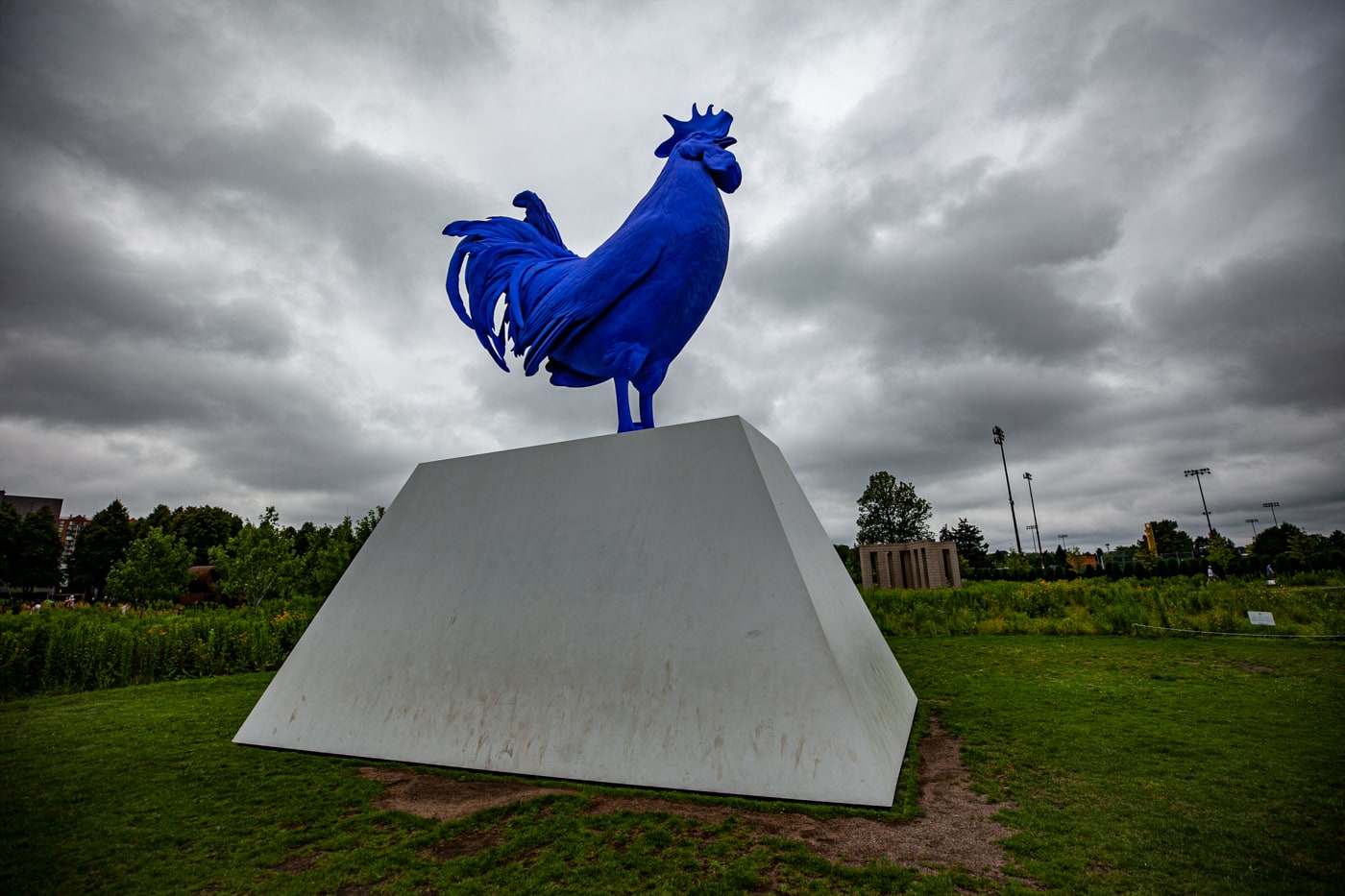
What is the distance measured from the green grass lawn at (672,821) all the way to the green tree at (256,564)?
15.3 metres

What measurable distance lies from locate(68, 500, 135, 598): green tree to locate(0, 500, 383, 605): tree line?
0.14 feet

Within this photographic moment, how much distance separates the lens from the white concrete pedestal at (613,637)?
13.0 feet

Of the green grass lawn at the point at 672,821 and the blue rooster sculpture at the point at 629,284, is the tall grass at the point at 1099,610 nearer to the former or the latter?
the green grass lawn at the point at 672,821

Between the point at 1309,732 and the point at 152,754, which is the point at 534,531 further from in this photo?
the point at 1309,732

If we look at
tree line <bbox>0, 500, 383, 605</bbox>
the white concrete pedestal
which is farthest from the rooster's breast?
tree line <bbox>0, 500, 383, 605</bbox>

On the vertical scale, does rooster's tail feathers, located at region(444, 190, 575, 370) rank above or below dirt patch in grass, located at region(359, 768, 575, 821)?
above

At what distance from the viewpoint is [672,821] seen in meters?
3.58

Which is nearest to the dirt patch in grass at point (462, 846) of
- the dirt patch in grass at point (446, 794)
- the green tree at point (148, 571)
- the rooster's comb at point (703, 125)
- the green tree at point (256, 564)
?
the dirt patch in grass at point (446, 794)

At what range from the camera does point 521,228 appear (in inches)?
259

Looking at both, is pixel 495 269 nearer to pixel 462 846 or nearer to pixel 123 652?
pixel 462 846

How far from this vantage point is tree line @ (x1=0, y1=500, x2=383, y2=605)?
2041 cm

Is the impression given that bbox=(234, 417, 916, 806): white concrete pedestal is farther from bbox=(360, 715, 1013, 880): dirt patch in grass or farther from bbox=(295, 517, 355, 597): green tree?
bbox=(295, 517, 355, 597): green tree

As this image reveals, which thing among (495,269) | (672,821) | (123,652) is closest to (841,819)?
(672,821)

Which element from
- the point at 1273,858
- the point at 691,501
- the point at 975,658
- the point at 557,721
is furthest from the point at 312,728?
the point at 975,658
